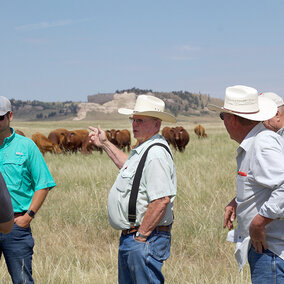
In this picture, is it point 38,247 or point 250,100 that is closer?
point 250,100

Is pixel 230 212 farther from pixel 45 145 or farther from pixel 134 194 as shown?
pixel 45 145

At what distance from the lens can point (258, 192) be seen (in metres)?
2.61

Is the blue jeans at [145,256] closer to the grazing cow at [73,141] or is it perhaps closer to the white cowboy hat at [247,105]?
the white cowboy hat at [247,105]

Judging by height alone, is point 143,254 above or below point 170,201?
below

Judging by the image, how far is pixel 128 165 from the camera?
3.26 meters

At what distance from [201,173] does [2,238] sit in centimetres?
678

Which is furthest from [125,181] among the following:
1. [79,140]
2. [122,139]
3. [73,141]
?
[122,139]

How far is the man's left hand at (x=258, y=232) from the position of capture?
97.8 inches

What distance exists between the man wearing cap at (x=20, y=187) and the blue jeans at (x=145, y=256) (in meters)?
0.86

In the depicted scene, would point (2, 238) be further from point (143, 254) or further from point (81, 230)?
point (81, 230)

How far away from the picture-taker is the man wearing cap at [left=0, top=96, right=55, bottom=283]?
3.45 m

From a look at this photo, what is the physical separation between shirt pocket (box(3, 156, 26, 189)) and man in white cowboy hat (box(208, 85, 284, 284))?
177 cm

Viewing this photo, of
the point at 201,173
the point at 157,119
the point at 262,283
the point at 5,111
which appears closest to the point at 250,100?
the point at 157,119

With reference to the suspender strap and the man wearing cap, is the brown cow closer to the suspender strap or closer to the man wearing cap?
the man wearing cap
